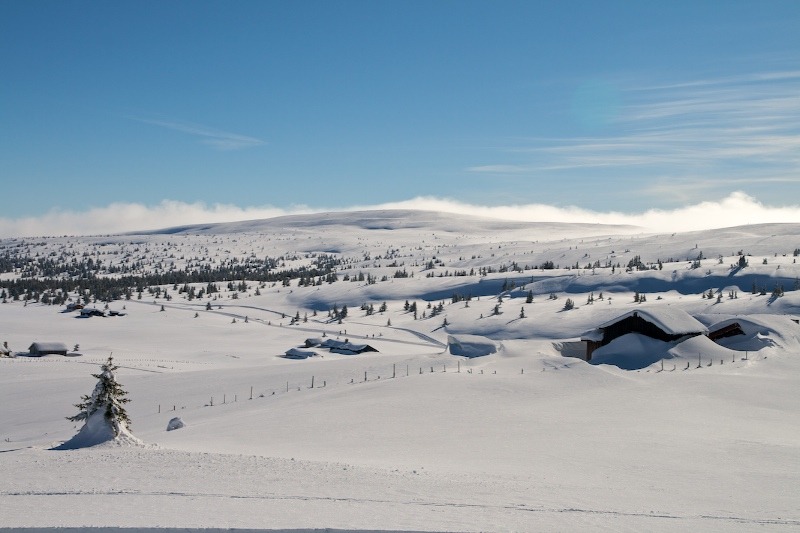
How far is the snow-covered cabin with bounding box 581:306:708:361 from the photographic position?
38.6 m

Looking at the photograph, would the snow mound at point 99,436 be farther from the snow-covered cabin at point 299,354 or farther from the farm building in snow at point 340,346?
the farm building in snow at point 340,346

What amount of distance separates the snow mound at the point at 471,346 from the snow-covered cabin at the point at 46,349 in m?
31.3

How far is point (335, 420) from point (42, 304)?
3266 inches

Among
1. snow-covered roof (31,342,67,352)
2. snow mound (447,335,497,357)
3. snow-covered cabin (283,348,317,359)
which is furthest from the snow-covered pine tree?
snow-covered roof (31,342,67,352)

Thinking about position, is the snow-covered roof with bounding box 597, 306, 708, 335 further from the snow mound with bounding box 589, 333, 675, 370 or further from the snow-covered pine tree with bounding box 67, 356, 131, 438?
the snow-covered pine tree with bounding box 67, 356, 131, 438

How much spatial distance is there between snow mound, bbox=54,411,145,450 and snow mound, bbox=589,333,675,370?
1025 inches

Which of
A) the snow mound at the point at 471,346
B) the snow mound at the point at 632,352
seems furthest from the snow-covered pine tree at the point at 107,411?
the snow mound at the point at 632,352

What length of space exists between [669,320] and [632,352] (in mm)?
2898

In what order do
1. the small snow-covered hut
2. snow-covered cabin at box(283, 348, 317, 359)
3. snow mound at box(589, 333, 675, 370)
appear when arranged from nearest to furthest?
snow mound at box(589, 333, 675, 370), snow-covered cabin at box(283, 348, 317, 359), the small snow-covered hut

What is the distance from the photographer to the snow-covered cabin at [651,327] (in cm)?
3862

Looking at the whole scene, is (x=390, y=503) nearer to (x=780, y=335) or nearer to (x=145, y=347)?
(x=780, y=335)

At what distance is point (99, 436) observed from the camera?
20.7 meters

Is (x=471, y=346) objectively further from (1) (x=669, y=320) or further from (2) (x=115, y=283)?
(2) (x=115, y=283)

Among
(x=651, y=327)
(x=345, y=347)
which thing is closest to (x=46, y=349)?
(x=345, y=347)
